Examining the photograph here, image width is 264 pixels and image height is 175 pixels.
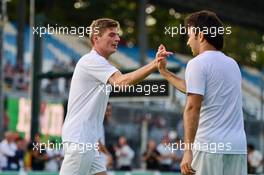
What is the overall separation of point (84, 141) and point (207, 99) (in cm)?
163

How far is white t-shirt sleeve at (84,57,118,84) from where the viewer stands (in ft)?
23.1

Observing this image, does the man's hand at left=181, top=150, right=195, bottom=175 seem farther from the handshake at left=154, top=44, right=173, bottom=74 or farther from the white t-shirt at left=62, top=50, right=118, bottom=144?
the white t-shirt at left=62, top=50, right=118, bottom=144


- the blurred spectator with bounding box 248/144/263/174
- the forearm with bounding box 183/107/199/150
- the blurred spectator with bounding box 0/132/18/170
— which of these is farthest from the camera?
the blurred spectator with bounding box 248/144/263/174

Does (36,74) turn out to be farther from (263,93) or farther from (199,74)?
(199,74)

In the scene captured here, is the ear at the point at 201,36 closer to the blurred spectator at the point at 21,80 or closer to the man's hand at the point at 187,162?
the man's hand at the point at 187,162

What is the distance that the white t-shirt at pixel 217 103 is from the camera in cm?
582

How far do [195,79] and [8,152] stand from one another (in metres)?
14.6

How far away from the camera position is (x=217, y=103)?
19.4ft

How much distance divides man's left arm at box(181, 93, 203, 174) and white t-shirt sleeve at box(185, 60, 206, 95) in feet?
0.12

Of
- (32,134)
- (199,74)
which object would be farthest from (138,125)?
(199,74)

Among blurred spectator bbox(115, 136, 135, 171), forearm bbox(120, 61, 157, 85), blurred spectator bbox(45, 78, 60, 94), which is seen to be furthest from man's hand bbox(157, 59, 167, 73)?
blurred spectator bbox(45, 78, 60, 94)

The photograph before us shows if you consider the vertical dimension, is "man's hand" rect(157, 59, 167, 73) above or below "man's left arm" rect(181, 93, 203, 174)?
above

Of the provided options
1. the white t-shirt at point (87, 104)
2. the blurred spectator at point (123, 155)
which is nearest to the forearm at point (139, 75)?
the white t-shirt at point (87, 104)

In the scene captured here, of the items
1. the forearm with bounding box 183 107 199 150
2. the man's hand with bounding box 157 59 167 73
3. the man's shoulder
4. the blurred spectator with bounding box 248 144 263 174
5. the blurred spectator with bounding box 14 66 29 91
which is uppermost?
the blurred spectator with bounding box 14 66 29 91
